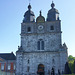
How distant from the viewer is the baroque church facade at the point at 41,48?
4216cm

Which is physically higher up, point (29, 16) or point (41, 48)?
point (29, 16)

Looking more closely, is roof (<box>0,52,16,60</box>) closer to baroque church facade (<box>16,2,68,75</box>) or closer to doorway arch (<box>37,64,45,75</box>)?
baroque church facade (<box>16,2,68,75</box>)

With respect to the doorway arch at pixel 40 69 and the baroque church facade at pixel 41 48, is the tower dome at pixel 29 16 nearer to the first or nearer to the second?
the baroque church facade at pixel 41 48

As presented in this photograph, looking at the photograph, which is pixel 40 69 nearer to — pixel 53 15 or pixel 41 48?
pixel 41 48

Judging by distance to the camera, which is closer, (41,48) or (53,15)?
Result: (41,48)

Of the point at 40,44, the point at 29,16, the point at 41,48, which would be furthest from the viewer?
the point at 29,16

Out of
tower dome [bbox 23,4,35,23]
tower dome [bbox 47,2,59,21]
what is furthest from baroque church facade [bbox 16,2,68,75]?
tower dome [bbox 23,4,35,23]

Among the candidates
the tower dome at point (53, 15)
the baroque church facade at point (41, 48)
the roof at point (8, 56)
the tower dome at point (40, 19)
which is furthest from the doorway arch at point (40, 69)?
the roof at point (8, 56)

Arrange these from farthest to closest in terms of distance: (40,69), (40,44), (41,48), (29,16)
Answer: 1. (29,16)
2. (40,44)
3. (41,48)
4. (40,69)

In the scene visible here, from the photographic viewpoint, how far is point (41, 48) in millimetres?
43875

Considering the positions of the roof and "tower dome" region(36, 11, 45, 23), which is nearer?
"tower dome" region(36, 11, 45, 23)


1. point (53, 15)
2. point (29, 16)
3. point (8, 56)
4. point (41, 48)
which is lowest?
point (8, 56)

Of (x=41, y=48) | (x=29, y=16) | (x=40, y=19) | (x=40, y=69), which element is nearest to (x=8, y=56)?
(x=41, y=48)

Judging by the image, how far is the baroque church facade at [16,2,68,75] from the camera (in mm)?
42156
